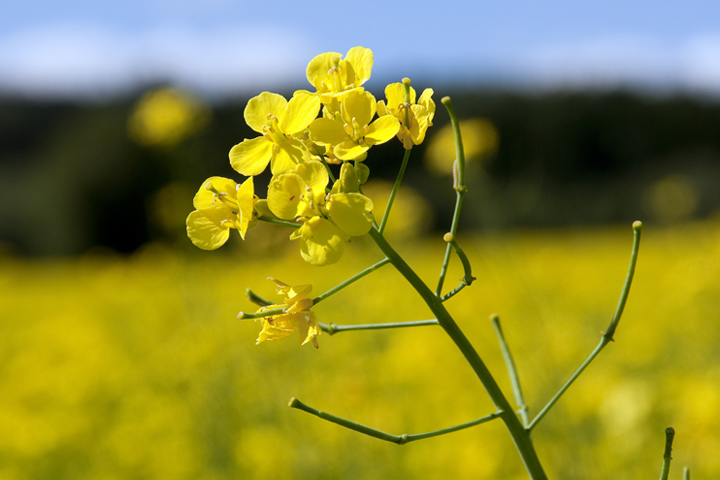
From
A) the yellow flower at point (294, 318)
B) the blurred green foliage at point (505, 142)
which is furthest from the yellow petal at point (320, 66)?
the blurred green foliage at point (505, 142)

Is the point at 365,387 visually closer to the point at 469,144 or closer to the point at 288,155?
the point at 469,144

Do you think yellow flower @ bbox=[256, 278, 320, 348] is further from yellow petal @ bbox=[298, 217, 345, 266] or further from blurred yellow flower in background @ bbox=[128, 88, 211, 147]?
blurred yellow flower in background @ bbox=[128, 88, 211, 147]

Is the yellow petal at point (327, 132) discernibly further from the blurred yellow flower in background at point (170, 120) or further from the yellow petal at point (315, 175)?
the blurred yellow flower in background at point (170, 120)

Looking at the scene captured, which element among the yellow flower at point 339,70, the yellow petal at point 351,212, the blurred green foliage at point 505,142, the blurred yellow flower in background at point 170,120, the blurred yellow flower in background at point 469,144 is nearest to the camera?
the yellow petal at point 351,212

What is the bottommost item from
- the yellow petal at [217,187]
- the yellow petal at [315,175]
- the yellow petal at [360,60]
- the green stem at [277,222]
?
the green stem at [277,222]

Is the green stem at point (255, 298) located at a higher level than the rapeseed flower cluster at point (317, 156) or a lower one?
Result: lower
